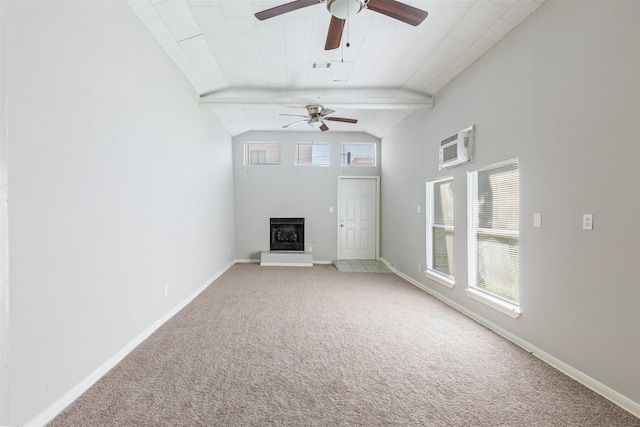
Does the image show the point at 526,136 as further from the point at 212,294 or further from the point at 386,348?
the point at 212,294

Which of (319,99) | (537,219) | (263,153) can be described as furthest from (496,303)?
(263,153)

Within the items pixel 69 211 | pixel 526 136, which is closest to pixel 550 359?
pixel 526 136

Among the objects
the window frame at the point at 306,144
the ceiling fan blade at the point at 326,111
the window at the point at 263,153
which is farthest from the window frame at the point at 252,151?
the ceiling fan blade at the point at 326,111

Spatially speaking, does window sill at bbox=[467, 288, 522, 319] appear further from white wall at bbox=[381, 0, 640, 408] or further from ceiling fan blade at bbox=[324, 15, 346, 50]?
ceiling fan blade at bbox=[324, 15, 346, 50]

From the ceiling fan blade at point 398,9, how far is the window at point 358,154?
16.3 feet

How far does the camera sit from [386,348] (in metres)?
2.63

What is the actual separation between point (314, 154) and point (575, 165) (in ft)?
17.9

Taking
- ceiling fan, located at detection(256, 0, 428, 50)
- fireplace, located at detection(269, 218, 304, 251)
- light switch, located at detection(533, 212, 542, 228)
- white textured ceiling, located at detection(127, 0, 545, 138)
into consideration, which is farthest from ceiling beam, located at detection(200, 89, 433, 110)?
fireplace, located at detection(269, 218, 304, 251)

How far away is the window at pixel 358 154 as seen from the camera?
714 cm

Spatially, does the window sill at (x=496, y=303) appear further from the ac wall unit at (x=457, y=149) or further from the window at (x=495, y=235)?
the ac wall unit at (x=457, y=149)

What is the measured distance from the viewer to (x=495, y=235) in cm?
318

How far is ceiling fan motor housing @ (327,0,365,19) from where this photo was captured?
2.01 metres

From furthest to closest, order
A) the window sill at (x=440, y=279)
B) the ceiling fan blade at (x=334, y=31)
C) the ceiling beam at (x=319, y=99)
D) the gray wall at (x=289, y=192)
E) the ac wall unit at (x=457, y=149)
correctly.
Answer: the gray wall at (x=289, y=192) < the ceiling beam at (x=319, y=99) < the window sill at (x=440, y=279) < the ac wall unit at (x=457, y=149) < the ceiling fan blade at (x=334, y=31)

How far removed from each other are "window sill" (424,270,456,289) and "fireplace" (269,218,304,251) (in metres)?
3.25
